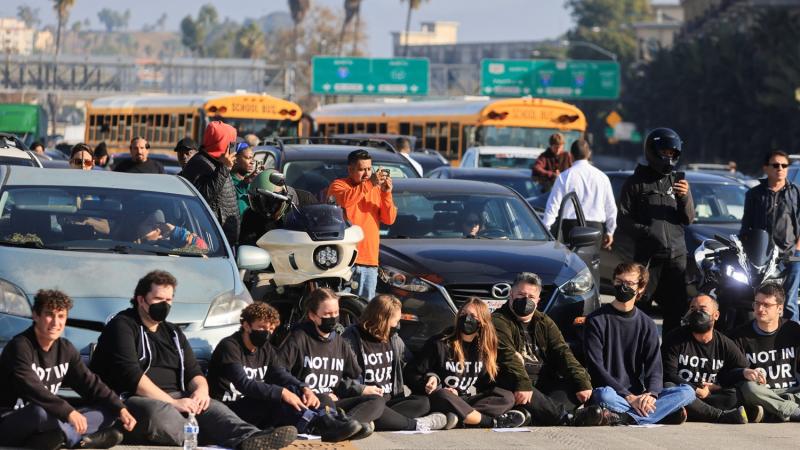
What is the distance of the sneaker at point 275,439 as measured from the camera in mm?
8914

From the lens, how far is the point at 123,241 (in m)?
10.8

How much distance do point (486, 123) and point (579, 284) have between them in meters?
23.6

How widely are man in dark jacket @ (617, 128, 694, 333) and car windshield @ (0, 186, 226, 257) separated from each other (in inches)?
137

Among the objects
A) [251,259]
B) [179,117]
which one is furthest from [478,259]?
[179,117]

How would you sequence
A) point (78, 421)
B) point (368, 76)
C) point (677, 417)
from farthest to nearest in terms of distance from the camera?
point (368, 76) < point (677, 417) < point (78, 421)

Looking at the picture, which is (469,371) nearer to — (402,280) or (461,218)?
(402,280)

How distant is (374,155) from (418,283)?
198 inches

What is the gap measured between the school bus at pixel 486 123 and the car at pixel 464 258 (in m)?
21.6

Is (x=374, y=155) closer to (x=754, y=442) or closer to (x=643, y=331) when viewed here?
(x=643, y=331)

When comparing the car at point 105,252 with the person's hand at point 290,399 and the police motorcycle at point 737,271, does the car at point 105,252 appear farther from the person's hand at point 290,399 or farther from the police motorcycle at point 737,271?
the police motorcycle at point 737,271

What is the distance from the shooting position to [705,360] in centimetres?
1127

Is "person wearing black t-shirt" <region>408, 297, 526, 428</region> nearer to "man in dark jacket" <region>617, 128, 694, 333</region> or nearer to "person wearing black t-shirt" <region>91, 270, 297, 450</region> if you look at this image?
"person wearing black t-shirt" <region>91, 270, 297, 450</region>

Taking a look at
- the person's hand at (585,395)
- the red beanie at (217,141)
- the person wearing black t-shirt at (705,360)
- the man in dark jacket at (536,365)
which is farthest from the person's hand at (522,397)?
the red beanie at (217,141)

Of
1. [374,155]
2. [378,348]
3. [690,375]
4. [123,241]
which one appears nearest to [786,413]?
[690,375]
